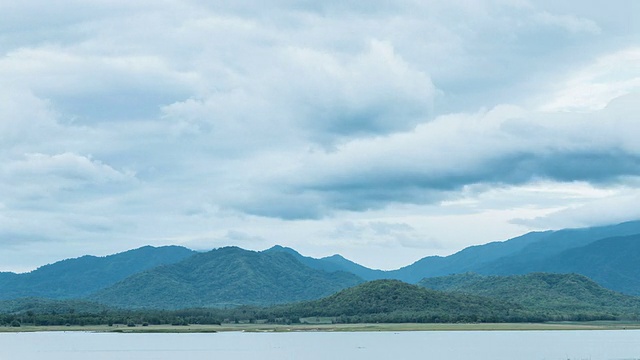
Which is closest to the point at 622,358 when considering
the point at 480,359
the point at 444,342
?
the point at 480,359

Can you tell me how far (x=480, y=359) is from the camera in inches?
4491

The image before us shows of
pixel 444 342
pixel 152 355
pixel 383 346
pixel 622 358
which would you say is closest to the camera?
pixel 622 358

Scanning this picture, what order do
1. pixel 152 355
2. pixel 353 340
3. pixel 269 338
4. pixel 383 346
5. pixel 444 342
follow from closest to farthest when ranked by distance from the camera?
pixel 152 355 < pixel 383 346 < pixel 444 342 < pixel 353 340 < pixel 269 338

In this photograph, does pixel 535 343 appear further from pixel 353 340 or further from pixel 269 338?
pixel 269 338

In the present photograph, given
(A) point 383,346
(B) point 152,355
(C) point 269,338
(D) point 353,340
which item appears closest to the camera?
(B) point 152,355

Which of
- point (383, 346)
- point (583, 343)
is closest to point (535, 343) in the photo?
point (583, 343)

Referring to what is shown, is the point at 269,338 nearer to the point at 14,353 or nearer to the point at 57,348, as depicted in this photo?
the point at 57,348

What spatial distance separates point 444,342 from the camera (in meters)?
158

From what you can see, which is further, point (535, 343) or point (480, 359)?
point (535, 343)

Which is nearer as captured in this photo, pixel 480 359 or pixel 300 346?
pixel 480 359

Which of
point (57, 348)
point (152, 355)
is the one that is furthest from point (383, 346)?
point (57, 348)

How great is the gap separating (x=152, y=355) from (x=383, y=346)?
134 ft

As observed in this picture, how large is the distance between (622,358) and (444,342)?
164ft

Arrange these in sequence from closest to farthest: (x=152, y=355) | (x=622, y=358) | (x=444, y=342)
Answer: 1. (x=622, y=358)
2. (x=152, y=355)
3. (x=444, y=342)
